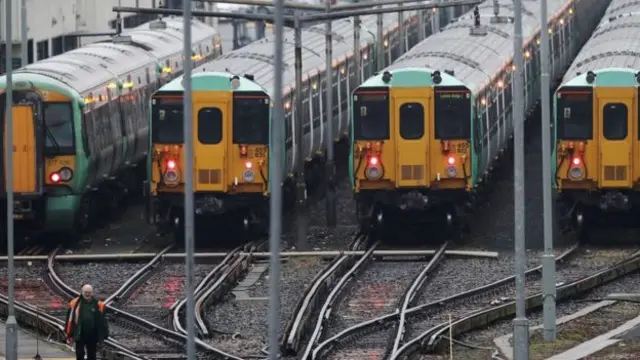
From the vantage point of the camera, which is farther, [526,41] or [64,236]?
[526,41]

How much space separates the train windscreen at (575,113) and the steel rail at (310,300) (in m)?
4.05

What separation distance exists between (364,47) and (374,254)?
15562 mm

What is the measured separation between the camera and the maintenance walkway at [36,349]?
25844 mm

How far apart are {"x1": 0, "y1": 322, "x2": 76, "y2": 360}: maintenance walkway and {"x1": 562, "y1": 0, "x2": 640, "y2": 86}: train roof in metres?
12.0

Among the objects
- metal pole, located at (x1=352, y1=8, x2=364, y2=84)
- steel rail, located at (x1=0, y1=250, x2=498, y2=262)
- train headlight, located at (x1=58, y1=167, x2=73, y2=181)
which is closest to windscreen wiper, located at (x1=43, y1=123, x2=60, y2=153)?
train headlight, located at (x1=58, y1=167, x2=73, y2=181)

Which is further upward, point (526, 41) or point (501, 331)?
point (526, 41)

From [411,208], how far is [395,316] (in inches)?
301

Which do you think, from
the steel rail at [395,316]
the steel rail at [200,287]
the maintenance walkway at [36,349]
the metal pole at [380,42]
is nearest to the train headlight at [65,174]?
the steel rail at [200,287]

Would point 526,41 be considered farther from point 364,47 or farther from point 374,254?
point 374,254

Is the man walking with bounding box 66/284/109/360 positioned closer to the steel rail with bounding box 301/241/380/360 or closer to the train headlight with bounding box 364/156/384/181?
the steel rail with bounding box 301/241/380/360

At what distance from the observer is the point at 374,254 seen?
34812 millimetres

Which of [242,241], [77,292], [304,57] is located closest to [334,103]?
[304,57]

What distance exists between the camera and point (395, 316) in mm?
28312

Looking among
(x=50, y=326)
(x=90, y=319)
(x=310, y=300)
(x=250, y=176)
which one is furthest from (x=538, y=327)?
(x=250, y=176)
